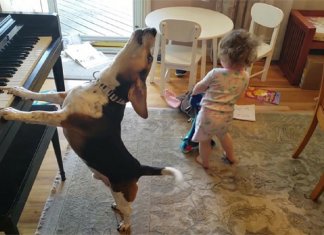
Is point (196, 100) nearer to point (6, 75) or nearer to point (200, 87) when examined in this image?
point (200, 87)

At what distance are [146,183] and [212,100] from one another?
0.62m

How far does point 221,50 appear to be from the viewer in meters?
1.72

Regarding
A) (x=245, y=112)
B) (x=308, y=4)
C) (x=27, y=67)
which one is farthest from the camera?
(x=308, y=4)

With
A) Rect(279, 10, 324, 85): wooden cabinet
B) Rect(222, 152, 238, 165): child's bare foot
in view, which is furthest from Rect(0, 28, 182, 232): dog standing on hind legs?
Rect(279, 10, 324, 85): wooden cabinet

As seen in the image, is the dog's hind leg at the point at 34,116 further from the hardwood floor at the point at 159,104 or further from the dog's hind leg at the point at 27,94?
the hardwood floor at the point at 159,104

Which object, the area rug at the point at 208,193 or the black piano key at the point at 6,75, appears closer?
Result: the black piano key at the point at 6,75

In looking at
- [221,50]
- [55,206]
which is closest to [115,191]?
[55,206]

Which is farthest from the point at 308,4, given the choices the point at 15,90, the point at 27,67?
the point at 15,90

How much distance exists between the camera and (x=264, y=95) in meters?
2.79

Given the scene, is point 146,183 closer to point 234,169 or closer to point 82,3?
point 234,169

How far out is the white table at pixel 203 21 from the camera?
8.22 ft

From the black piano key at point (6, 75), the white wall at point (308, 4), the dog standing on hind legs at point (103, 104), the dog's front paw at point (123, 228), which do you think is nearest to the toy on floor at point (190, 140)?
the dog's front paw at point (123, 228)

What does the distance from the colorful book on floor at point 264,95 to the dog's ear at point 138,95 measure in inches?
71.2

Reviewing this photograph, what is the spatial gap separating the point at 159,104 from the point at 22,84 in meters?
1.48
